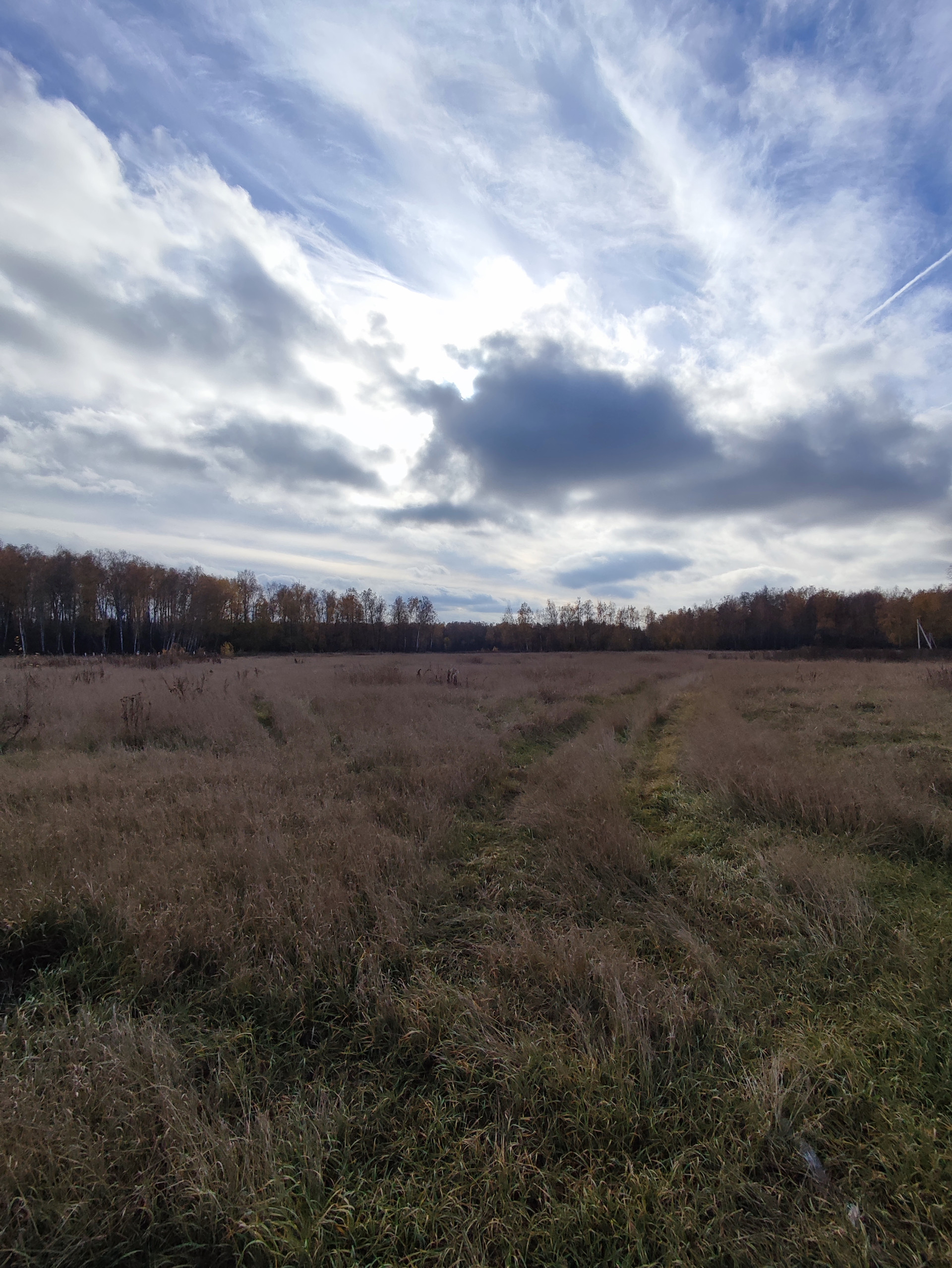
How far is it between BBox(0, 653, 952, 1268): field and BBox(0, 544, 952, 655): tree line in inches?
1879

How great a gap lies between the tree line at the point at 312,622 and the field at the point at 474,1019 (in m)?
47.7

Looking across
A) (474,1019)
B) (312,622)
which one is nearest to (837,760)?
(474,1019)

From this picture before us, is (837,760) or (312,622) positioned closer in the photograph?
(837,760)

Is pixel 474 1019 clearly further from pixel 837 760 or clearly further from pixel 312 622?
pixel 312 622

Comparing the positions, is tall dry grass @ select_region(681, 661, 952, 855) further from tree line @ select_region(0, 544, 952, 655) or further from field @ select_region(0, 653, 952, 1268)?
tree line @ select_region(0, 544, 952, 655)

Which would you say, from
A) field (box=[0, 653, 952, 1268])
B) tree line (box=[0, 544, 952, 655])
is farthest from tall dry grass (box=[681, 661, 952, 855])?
tree line (box=[0, 544, 952, 655])

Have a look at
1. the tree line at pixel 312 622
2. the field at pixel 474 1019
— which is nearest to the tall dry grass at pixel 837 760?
the field at pixel 474 1019

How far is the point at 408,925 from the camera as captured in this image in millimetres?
4496

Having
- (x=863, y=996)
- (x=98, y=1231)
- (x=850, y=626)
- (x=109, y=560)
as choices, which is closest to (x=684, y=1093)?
(x=863, y=996)

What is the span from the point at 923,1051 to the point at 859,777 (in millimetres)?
5176

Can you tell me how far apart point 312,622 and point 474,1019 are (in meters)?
80.8

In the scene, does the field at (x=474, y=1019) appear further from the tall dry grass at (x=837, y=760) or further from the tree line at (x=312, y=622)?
the tree line at (x=312, y=622)

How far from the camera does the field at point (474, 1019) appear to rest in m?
2.26

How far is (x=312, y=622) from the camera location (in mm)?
79938
